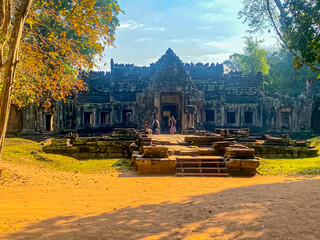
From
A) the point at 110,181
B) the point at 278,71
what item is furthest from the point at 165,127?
the point at 110,181

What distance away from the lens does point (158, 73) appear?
2270 centimetres

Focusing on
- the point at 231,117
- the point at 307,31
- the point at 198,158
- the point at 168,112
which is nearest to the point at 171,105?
the point at 168,112

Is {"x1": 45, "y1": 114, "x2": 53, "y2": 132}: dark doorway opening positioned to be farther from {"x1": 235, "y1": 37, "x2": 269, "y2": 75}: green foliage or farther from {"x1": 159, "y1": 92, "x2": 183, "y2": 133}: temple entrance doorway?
{"x1": 235, "y1": 37, "x2": 269, "y2": 75}: green foliage

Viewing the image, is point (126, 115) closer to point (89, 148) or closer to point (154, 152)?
point (89, 148)

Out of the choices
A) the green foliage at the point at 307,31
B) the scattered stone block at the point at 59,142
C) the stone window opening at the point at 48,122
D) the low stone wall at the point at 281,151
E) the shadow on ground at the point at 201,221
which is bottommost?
the low stone wall at the point at 281,151

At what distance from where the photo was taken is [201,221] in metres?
3.57

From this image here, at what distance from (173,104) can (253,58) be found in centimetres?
2555

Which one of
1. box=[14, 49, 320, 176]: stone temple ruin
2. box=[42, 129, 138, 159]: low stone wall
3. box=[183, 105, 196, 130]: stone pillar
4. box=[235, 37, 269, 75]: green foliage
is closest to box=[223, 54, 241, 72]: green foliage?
box=[235, 37, 269, 75]: green foliage

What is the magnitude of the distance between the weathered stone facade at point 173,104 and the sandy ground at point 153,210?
46.7 ft

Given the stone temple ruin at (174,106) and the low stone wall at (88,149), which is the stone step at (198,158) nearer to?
the low stone wall at (88,149)

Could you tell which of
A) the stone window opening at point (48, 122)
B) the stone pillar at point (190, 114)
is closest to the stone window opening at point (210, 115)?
the stone pillar at point (190, 114)

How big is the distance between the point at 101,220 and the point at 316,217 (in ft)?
10.6

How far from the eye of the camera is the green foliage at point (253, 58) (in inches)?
1645

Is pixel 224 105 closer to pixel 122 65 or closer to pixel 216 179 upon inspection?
pixel 122 65
